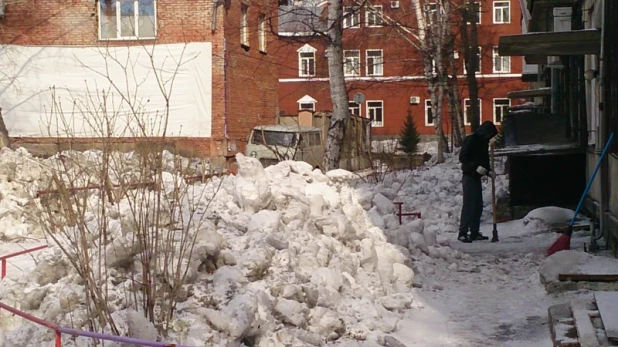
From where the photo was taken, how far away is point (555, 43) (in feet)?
35.6

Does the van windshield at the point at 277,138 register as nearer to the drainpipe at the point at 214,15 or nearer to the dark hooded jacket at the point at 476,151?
the drainpipe at the point at 214,15

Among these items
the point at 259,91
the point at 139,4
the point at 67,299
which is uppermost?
the point at 139,4

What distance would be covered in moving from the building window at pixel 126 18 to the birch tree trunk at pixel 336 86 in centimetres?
1051

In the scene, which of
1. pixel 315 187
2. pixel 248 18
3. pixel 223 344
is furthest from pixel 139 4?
pixel 223 344

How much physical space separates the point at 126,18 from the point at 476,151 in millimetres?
15208

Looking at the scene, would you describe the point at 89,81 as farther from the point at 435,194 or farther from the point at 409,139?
the point at 409,139

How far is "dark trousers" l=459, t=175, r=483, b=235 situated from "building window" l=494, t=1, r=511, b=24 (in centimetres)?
4252

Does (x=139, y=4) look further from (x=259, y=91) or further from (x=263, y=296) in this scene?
(x=263, y=296)

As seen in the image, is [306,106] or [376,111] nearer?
[306,106]

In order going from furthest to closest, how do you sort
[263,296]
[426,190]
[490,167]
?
[426,190] → [490,167] → [263,296]

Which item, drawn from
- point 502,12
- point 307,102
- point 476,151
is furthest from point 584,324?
point 502,12

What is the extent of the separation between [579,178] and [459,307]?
714 centimetres

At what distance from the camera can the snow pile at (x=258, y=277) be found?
602cm

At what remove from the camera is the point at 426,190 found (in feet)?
57.8
